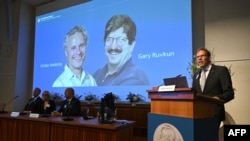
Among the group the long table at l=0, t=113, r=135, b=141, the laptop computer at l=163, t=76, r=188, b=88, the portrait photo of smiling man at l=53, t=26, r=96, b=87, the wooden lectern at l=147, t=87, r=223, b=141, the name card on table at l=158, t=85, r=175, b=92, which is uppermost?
the portrait photo of smiling man at l=53, t=26, r=96, b=87

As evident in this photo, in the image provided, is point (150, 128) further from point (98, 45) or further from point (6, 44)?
point (6, 44)

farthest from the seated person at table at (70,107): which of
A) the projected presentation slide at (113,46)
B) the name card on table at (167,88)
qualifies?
the name card on table at (167,88)

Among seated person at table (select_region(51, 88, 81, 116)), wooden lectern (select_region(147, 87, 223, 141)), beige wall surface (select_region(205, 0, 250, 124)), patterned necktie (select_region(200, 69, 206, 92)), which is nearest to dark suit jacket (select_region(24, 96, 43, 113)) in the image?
seated person at table (select_region(51, 88, 81, 116))

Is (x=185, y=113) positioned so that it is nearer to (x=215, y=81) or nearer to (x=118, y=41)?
(x=215, y=81)

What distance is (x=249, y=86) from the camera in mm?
3896

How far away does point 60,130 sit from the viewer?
10.5ft

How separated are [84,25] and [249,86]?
3.74 meters

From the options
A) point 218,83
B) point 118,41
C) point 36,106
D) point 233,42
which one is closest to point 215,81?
point 218,83

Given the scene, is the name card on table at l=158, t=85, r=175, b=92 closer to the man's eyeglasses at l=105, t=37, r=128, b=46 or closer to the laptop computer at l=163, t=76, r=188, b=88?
the laptop computer at l=163, t=76, r=188, b=88

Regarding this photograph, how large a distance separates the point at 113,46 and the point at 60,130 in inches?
99.3

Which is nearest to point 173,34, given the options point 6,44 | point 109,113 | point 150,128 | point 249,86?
point 249,86

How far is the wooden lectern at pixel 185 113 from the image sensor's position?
5.33 feet

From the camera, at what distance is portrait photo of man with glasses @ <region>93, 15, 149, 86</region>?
4980 millimetres

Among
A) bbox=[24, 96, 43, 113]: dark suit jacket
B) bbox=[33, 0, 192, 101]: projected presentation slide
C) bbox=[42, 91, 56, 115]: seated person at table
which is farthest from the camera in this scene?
bbox=[24, 96, 43, 113]: dark suit jacket
